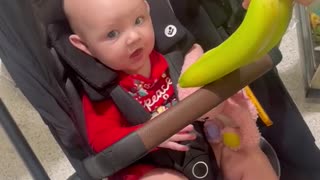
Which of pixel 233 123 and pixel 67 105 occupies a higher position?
pixel 67 105

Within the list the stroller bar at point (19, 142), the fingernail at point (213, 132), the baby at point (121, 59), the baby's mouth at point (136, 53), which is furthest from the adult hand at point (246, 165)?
the stroller bar at point (19, 142)

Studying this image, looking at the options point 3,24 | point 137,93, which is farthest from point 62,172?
point 3,24

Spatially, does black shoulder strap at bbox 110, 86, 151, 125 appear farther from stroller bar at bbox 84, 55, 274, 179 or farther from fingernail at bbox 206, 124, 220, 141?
stroller bar at bbox 84, 55, 274, 179

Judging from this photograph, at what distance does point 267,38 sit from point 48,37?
1.52 feet

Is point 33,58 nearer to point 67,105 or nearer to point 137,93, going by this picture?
point 67,105

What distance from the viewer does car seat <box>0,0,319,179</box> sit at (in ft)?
2.62

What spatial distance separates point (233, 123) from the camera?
1117 mm

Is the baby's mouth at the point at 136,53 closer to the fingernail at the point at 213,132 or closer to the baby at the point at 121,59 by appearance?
the baby at the point at 121,59

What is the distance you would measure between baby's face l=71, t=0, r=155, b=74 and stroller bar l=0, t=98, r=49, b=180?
204 millimetres

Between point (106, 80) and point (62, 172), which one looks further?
point (62, 172)

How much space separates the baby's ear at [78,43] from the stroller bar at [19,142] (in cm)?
19

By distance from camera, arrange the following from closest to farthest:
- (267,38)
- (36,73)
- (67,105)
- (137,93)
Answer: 1. (267,38)
2. (36,73)
3. (67,105)
4. (137,93)

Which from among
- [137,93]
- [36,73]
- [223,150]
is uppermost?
[36,73]

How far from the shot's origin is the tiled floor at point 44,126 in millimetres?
1492
